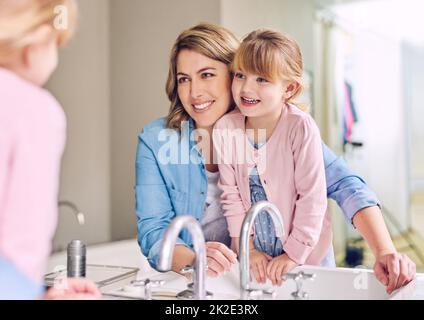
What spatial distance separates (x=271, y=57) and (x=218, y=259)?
1.54 feet

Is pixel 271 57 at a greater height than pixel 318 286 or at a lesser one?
greater

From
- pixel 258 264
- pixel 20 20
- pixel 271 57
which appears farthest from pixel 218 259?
pixel 20 20

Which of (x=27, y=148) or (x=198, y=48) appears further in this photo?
(x=198, y=48)

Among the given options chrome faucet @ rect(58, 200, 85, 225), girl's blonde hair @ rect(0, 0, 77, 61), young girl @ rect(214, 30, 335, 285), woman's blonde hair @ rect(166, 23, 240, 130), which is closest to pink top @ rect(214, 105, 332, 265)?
young girl @ rect(214, 30, 335, 285)

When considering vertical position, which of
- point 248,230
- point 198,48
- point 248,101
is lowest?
point 248,230

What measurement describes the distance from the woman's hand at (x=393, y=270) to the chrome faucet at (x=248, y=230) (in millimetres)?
230

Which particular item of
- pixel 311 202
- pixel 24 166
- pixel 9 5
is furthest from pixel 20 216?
pixel 311 202

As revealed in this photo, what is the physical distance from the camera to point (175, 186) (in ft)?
4.26

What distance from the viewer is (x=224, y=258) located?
4.19 feet

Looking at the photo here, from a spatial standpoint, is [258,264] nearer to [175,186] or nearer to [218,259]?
[218,259]

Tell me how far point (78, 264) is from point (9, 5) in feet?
1.95

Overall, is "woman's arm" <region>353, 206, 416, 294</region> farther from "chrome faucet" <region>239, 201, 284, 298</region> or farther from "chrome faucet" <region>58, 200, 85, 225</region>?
"chrome faucet" <region>58, 200, 85, 225</region>

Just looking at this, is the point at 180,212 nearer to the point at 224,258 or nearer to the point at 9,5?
the point at 224,258

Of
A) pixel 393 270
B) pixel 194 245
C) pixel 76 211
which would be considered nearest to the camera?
pixel 194 245
